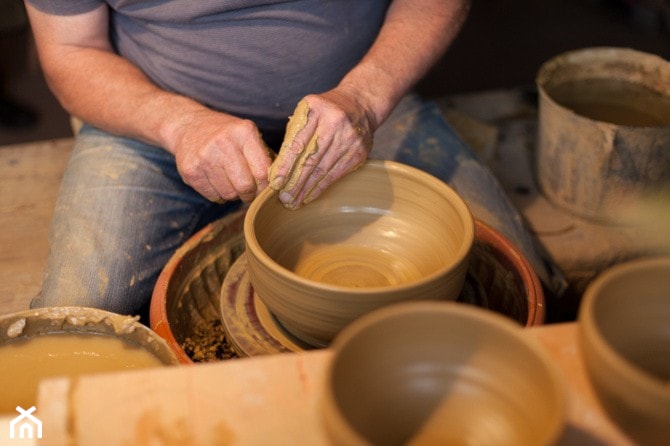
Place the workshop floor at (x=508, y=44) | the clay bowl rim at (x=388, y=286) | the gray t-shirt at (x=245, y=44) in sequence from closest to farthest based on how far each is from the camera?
the clay bowl rim at (x=388, y=286) < the gray t-shirt at (x=245, y=44) < the workshop floor at (x=508, y=44)

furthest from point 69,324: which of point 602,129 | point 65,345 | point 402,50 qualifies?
point 602,129

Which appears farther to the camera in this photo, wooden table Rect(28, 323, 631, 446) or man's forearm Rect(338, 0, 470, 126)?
man's forearm Rect(338, 0, 470, 126)

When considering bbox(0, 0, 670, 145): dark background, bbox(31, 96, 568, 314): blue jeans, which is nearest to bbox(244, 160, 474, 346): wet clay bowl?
bbox(31, 96, 568, 314): blue jeans

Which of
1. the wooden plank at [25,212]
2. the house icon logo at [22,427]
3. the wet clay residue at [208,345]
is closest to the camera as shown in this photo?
the house icon logo at [22,427]

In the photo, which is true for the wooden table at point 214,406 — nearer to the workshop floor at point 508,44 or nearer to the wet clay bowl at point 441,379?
the wet clay bowl at point 441,379

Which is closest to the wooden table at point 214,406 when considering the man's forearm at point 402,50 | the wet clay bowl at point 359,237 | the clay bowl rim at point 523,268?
the wet clay bowl at point 359,237

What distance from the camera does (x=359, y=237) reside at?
4.75ft

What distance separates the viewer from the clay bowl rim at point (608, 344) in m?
0.67

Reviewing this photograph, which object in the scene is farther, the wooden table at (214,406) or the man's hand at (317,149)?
the man's hand at (317,149)

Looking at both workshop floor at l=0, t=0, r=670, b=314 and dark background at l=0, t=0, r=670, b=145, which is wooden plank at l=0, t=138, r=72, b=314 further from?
dark background at l=0, t=0, r=670, b=145

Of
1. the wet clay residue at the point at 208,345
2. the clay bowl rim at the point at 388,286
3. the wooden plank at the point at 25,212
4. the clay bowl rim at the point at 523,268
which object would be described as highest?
the clay bowl rim at the point at 388,286

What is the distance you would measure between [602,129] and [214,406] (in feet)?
4.61

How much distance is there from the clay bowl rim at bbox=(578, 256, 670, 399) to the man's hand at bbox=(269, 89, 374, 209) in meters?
0.62

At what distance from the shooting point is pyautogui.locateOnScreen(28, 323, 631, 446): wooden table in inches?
29.5
